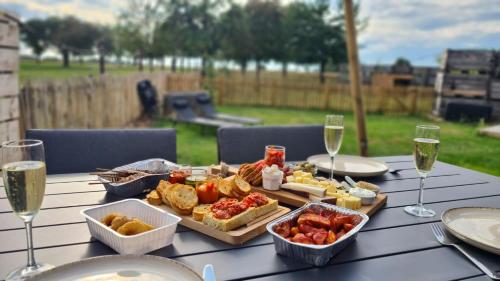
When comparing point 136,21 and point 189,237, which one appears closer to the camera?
point 189,237

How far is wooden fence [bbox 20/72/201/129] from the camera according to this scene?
16.9 feet

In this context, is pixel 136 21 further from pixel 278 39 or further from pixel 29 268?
pixel 29 268

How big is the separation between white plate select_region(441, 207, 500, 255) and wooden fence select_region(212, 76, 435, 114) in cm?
1151

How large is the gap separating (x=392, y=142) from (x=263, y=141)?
18.4 feet

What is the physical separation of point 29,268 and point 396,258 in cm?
100

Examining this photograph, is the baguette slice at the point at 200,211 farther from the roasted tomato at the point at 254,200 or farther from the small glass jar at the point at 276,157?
the small glass jar at the point at 276,157

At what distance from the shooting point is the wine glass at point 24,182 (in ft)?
2.80

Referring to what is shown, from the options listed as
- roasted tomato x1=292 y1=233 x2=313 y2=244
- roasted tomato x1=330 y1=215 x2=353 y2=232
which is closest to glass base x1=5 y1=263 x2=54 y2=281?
roasted tomato x1=292 y1=233 x2=313 y2=244

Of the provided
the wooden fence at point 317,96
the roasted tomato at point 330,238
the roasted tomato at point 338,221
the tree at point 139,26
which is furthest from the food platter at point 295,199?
the tree at point 139,26

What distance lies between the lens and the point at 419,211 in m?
1.41

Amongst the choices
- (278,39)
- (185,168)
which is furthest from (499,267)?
(278,39)

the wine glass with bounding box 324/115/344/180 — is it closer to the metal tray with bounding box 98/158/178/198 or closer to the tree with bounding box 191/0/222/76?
the metal tray with bounding box 98/158/178/198

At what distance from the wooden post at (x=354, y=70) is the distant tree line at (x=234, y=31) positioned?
19031mm

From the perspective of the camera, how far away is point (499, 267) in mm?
1020
